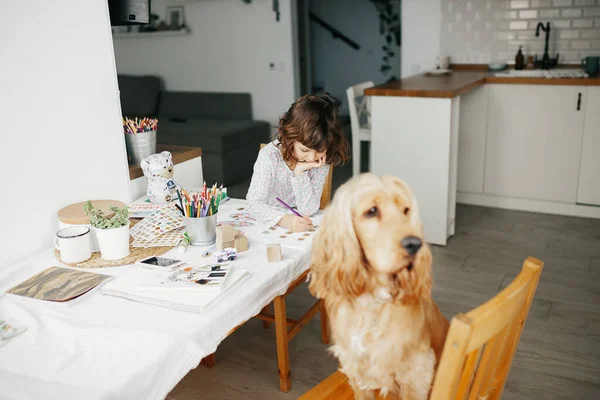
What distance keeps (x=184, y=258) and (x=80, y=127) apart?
694 mm

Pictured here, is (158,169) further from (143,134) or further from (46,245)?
(46,245)

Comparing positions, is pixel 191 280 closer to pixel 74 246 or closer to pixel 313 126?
pixel 74 246

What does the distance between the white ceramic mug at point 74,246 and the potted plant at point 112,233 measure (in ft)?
0.12

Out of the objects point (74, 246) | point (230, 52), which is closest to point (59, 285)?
point (74, 246)

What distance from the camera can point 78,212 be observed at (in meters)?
1.81

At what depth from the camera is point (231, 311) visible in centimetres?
137

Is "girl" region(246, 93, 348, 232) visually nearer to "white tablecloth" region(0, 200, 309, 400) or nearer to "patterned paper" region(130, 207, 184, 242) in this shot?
"patterned paper" region(130, 207, 184, 242)

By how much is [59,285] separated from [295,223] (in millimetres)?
754

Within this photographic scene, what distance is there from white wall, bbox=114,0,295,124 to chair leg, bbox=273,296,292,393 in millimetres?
3849

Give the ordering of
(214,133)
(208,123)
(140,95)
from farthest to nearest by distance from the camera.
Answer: (140,95)
(208,123)
(214,133)

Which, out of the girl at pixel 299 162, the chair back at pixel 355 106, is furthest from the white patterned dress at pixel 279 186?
the chair back at pixel 355 106

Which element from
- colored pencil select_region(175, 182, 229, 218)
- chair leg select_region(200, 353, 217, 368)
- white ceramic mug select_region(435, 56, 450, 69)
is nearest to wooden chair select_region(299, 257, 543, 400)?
colored pencil select_region(175, 182, 229, 218)

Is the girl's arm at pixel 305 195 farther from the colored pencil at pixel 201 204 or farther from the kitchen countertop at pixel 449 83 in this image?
the kitchen countertop at pixel 449 83

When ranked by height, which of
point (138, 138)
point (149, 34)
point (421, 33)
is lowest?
point (138, 138)
